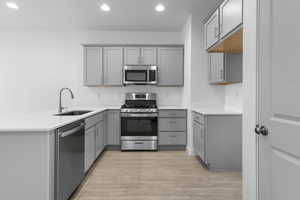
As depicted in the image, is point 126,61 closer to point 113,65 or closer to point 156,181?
point 113,65

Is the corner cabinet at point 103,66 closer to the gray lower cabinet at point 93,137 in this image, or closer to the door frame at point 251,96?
the gray lower cabinet at point 93,137

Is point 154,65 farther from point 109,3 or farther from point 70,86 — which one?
point 70,86

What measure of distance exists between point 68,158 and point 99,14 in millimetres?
2910

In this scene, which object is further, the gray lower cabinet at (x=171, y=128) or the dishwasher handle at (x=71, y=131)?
the gray lower cabinet at (x=171, y=128)

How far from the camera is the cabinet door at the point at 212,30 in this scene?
270 cm

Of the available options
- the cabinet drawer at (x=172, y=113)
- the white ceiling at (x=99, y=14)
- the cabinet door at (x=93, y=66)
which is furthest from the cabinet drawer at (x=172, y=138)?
the white ceiling at (x=99, y=14)

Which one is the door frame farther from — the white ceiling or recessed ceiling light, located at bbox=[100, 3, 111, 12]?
recessed ceiling light, located at bbox=[100, 3, 111, 12]

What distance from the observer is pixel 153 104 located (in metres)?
4.89

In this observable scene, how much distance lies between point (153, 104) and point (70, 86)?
197 centimetres

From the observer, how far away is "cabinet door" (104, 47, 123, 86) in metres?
4.64

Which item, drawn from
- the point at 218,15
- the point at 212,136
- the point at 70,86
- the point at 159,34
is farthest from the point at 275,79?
the point at 70,86

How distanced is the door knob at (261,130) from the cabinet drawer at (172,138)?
2928 millimetres

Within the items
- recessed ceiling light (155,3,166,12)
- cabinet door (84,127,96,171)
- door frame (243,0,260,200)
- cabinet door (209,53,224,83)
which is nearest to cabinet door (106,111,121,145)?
cabinet door (84,127,96,171)

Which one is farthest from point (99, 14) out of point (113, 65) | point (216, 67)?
point (216, 67)
